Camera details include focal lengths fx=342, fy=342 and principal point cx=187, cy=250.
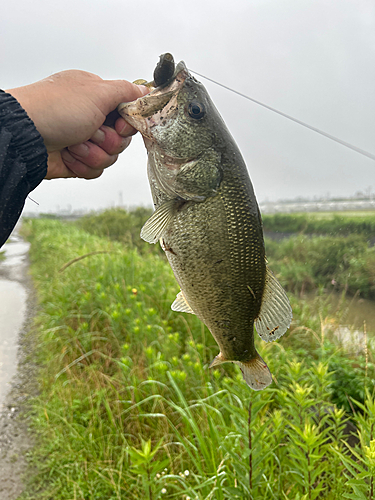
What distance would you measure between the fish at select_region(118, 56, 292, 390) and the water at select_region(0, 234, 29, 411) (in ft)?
14.2

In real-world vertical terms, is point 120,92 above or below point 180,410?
above

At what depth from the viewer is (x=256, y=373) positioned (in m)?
1.24

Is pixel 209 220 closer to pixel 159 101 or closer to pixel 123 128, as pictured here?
pixel 159 101

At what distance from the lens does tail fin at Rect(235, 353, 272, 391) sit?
3.90 feet

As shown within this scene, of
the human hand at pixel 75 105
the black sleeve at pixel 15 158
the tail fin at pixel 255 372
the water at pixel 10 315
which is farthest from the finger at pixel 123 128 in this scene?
the water at pixel 10 315

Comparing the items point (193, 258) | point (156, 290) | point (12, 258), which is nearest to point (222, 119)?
point (193, 258)

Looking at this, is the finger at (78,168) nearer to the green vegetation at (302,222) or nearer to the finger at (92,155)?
the finger at (92,155)

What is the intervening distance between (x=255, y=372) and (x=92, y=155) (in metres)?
1.21

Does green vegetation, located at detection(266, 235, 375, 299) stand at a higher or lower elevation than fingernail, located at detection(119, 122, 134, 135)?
lower

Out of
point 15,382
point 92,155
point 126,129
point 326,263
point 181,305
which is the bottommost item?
point 15,382

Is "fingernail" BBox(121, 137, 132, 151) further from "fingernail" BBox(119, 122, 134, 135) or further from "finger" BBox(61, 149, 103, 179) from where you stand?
"finger" BBox(61, 149, 103, 179)

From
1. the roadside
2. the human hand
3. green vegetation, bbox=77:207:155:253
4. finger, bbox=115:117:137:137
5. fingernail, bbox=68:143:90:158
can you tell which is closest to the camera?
the human hand

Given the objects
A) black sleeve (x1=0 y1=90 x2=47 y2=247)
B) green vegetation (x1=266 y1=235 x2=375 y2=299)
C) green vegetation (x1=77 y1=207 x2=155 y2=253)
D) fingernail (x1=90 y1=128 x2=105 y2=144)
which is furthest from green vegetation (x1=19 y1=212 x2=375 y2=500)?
green vegetation (x1=77 y1=207 x2=155 y2=253)

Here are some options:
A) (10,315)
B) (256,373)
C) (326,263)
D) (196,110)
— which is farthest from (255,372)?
(10,315)
